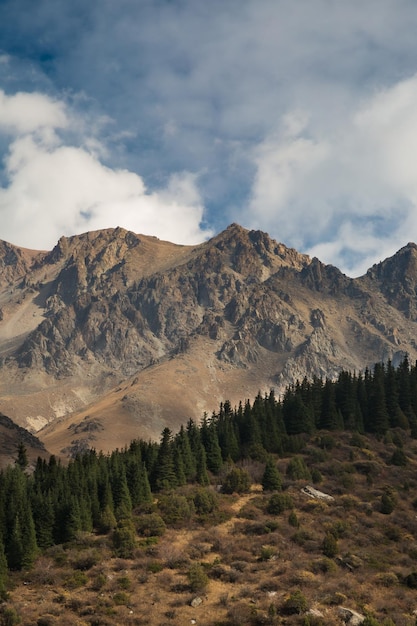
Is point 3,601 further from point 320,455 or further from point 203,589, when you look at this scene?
point 320,455

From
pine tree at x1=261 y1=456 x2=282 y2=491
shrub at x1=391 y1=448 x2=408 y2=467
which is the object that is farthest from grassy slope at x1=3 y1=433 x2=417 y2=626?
shrub at x1=391 y1=448 x2=408 y2=467

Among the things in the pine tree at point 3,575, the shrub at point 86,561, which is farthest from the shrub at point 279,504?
the pine tree at point 3,575

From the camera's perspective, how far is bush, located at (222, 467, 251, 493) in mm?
81688

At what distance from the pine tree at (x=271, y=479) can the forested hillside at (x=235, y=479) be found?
14 cm

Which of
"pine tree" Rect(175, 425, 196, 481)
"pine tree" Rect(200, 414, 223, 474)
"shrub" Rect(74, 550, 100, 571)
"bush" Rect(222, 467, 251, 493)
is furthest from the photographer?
"pine tree" Rect(200, 414, 223, 474)

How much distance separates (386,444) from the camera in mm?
110500

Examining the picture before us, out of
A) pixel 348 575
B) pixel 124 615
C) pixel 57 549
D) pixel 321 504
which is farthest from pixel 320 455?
pixel 124 615

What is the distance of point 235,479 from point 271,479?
16.9 ft

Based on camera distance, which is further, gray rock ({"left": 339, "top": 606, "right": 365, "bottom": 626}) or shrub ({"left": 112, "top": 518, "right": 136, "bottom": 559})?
shrub ({"left": 112, "top": 518, "right": 136, "bottom": 559})

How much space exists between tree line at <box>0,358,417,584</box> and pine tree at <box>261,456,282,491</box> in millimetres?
3585

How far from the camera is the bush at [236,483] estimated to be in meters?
81.7

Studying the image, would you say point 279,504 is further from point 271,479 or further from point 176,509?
point 176,509

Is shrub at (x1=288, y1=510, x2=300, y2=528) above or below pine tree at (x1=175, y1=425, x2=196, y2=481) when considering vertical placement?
below

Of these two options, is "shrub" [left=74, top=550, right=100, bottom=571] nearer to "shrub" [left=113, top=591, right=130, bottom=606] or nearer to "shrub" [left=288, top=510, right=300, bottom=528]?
"shrub" [left=113, top=591, right=130, bottom=606]
